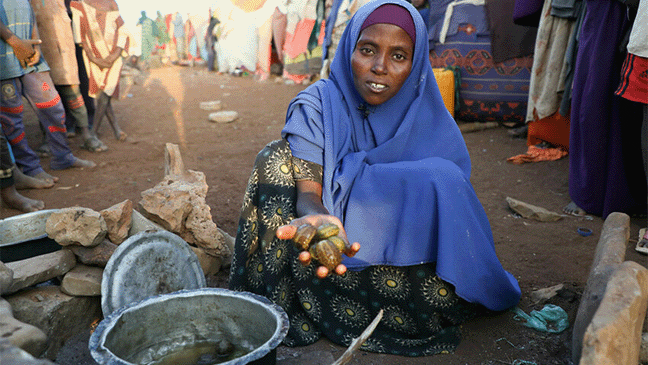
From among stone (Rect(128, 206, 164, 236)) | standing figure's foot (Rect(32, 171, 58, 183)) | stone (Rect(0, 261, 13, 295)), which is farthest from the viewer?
standing figure's foot (Rect(32, 171, 58, 183))

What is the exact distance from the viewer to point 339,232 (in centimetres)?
153

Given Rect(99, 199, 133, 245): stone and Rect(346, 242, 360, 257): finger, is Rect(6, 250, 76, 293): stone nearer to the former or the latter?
Rect(99, 199, 133, 245): stone

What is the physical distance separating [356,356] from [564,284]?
1.30m

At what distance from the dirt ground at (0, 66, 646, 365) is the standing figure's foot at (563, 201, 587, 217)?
0.08 m

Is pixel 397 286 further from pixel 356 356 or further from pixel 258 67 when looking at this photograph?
pixel 258 67

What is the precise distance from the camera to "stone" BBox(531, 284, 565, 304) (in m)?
2.44

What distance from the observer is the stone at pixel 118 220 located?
7.92ft

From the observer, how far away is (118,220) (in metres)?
2.45

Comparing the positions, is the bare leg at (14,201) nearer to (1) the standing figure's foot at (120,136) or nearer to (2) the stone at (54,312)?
(2) the stone at (54,312)

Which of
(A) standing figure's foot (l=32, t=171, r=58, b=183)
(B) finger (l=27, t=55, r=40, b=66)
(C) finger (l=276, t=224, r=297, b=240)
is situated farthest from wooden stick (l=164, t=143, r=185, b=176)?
(C) finger (l=276, t=224, r=297, b=240)

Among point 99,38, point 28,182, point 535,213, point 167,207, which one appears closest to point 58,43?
point 99,38

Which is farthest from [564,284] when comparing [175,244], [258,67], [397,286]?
[258,67]

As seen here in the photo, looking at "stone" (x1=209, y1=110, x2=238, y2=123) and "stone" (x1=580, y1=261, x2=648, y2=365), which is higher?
"stone" (x1=580, y1=261, x2=648, y2=365)

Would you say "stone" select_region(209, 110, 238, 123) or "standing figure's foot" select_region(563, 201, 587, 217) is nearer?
"standing figure's foot" select_region(563, 201, 587, 217)
